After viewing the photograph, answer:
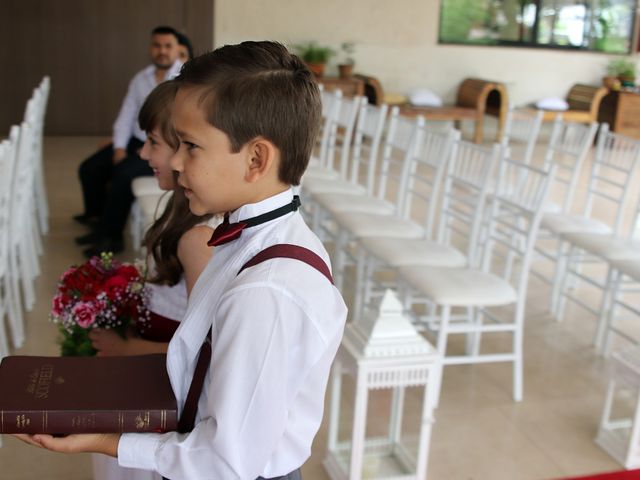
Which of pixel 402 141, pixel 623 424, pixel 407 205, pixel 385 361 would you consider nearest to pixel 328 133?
pixel 402 141

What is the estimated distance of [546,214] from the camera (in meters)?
4.14

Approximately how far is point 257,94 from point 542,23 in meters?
9.62

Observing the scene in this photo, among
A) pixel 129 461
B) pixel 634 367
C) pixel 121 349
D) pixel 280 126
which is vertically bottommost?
pixel 634 367

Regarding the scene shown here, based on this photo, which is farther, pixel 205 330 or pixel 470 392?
pixel 470 392

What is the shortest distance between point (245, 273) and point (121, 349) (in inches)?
38.5

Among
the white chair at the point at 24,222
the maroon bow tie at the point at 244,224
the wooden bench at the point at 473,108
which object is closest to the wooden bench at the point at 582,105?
the wooden bench at the point at 473,108

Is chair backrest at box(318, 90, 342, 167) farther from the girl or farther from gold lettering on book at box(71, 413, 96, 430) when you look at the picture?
gold lettering on book at box(71, 413, 96, 430)

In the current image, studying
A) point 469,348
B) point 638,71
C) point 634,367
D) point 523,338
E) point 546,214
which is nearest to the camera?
point 634,367

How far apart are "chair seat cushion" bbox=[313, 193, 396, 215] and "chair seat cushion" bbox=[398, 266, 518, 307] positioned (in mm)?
965

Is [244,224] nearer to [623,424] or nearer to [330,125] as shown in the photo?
[623,424]

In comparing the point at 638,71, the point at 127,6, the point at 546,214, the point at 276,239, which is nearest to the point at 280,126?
the point at 276,239

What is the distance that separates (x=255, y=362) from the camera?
96cm

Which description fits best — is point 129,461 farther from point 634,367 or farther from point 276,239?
point 634,367

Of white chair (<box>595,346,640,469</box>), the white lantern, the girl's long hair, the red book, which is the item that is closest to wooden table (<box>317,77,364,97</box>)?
white chair (<box>595,346,640,469</box>)
